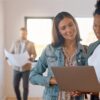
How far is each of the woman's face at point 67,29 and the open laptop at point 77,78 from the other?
327mm

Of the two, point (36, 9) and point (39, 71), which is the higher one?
point (36, 9)

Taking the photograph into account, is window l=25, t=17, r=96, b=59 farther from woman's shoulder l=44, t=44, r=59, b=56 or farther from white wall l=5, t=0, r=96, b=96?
woman's shoulder l=44, t=44, r=59, b=56

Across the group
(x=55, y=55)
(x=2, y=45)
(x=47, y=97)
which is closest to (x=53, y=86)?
(x=47, y=97)

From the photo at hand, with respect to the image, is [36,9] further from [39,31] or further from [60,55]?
[60,55]

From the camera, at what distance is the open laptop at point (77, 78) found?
1.46 metres

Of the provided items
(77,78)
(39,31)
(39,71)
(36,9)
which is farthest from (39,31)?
(77,78)

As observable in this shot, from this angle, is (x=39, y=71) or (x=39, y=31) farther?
Result: (x=39, y=31)

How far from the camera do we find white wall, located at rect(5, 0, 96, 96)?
5.51 meters

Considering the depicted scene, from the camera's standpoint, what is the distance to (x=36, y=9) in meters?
5.54

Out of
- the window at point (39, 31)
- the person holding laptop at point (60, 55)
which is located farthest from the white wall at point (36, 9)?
the person holding laptop at point (60, 55)

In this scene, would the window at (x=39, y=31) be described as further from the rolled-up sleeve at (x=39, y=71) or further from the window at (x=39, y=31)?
the rolled-up sleeve at (x=39, y=71)

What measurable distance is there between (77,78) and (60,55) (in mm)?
315

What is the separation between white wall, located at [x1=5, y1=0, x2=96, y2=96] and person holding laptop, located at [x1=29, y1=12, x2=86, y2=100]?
12.3ft

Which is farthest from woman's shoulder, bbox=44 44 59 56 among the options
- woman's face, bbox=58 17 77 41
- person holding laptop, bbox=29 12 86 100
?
Answer: woman's face, bbox=58 17 77 41
